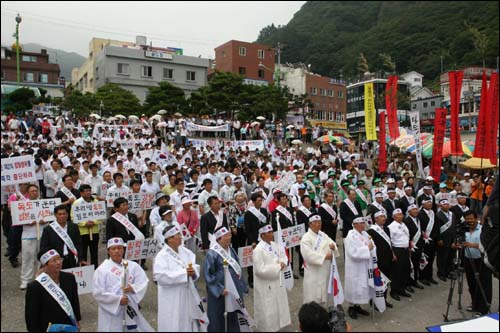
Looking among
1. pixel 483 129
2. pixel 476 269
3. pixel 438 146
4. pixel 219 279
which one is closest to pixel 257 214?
pixel 219 279

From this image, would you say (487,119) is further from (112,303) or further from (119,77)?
(119,77)

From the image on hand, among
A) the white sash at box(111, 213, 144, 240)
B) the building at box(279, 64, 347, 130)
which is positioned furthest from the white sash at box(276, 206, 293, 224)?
the building at box(279, 64, 347, 130)

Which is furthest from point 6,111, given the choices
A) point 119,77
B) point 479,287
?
point 479,287

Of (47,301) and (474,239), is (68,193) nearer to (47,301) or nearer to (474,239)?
(47,301)

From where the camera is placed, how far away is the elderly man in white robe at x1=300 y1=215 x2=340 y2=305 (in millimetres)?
6715

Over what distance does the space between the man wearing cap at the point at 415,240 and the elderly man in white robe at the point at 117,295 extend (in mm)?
6032

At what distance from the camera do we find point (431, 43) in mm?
3928

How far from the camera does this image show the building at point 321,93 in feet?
178

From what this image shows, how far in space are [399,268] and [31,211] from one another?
703 centimetres

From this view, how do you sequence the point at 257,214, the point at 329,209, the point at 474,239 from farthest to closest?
the point at 329,209 → the point at 257,214 → the point at 474,239

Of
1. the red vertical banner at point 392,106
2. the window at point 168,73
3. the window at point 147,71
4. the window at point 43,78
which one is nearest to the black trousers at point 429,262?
the red vertical banner at point 392,106

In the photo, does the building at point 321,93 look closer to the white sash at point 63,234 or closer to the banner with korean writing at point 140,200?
the banner with korean writing at point 140,200

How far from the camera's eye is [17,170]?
25.3 ft

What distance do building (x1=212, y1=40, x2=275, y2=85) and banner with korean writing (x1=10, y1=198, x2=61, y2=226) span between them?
30937 mm
